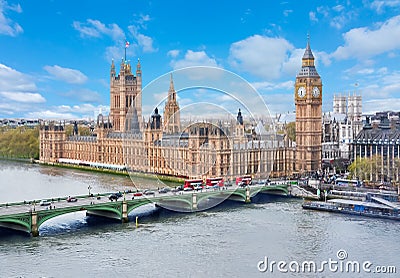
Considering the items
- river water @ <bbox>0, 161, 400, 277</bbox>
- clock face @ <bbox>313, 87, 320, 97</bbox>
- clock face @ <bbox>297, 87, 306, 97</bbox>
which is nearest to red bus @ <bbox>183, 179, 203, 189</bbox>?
river water @ <bbox>0, 161, 400, 277</bbox>

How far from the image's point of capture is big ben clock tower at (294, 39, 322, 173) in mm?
45750

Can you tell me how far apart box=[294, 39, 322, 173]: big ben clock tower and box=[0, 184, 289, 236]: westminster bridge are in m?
9.33

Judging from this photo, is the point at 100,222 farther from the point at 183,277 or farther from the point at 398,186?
the point at 398,186

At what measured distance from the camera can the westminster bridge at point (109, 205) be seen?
25.4 meters

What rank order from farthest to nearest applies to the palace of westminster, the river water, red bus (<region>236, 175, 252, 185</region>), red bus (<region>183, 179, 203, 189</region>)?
the palace of westminster
red bus (<region>236, 175, 252, 185</region>)
red bus (<region>183, 179, 203, 189</region>)
the river water

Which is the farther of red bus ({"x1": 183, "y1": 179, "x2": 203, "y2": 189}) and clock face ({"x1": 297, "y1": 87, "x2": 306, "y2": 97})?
clock face ({"x1": 297, "y1": 87, "x2": 306, "y2": 97})

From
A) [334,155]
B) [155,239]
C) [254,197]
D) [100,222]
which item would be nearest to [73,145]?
[334,155]

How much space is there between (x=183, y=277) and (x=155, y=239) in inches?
205

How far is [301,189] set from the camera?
124 feet

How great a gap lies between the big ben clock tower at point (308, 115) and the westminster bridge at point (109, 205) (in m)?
9.33

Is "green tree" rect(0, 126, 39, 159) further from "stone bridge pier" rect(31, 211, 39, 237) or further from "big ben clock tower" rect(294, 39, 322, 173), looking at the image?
"stone bridge pier" rect(31, 211, 39, 237)

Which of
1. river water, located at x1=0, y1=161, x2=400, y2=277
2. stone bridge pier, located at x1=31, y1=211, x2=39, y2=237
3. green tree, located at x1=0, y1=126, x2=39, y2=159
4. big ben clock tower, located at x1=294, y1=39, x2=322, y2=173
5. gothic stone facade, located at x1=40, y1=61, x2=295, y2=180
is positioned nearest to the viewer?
river water, located at x1=0, y1=161, x2=400, y2=277

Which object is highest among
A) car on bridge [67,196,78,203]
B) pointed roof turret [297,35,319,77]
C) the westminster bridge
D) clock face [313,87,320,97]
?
pointed roof turret [297,35,319,77]

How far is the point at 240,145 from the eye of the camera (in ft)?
128
